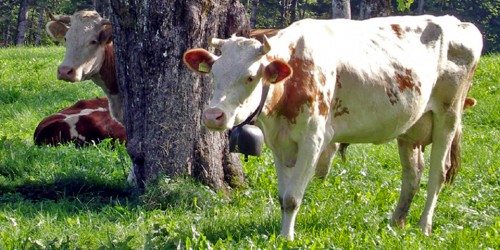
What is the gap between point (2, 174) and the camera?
808 cm

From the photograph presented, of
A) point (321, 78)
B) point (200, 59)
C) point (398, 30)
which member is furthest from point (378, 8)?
point (200, 59)

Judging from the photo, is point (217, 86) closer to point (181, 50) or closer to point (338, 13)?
point (181, 50)

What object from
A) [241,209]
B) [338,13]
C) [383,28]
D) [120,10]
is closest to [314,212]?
[241,209]

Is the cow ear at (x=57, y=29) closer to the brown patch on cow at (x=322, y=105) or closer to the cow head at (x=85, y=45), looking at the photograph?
the cow head at (x=85, y=45)

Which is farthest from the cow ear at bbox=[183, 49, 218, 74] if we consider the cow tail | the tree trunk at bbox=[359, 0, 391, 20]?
the tree trunk at bbox=[359, 0, 391, 20]

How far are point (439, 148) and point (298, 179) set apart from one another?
71.2 inches

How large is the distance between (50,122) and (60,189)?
9.81 ft

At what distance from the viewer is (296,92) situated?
226 inches

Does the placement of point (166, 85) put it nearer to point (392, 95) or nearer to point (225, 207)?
point (225, 207)

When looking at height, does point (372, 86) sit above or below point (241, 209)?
above

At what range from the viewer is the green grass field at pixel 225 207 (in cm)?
564

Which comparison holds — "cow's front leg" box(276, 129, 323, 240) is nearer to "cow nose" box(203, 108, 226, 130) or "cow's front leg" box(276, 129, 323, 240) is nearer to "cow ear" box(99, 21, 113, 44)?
"cow nose" box(203, 108, 226, 130)

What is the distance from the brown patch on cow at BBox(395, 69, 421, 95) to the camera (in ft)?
21.0

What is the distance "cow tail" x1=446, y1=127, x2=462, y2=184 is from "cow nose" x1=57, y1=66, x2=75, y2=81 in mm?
4263
